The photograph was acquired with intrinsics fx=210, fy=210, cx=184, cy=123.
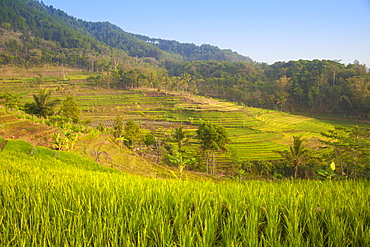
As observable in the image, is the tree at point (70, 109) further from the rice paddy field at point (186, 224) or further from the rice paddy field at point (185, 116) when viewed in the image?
the rice paddy field at point (186, 224)

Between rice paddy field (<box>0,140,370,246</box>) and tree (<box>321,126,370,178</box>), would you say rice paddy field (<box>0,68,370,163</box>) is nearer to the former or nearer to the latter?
tree (<box>321,126,370,178</box>)

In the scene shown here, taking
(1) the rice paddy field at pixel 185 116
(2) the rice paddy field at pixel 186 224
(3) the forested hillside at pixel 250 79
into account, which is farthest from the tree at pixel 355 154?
(3) the forested hillside at pixel 250 79

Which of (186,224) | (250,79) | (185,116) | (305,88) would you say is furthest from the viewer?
(250,79)

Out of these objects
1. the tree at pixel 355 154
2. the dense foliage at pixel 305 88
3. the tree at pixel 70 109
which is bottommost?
the tree at pixel 355 154

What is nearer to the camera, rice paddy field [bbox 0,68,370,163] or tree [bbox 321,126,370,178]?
tree [bbox 321,126,370,178]

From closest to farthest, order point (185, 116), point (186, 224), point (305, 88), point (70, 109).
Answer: point (186, 224) < point (70, 109) < point (185, 116) < point (305, 88)

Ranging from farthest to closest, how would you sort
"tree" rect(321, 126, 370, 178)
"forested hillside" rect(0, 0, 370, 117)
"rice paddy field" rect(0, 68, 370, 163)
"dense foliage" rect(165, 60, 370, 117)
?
"forested hillside" rect(0, 0, 370, 117) → "dense foliage" rect(165, 60, 370, 117) → "rice paddy field" rect(0, 68, 370, 163) → "tree" rect(321, 126, 370, 178)

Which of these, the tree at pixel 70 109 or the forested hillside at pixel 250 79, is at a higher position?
the forested hillside at pixel 250 79

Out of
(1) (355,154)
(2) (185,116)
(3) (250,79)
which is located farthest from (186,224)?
(3) (250,79)

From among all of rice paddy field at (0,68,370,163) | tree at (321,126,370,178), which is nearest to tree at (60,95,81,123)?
rice paddy field at (0,68,370,163)

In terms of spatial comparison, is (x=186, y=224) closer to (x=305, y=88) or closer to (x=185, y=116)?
(x=185, y=116)

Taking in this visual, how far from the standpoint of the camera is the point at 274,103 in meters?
92.0

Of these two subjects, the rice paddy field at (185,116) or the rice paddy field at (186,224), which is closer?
the rice paddy field at (186,224)

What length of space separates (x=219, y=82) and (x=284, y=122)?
62.3 meters
